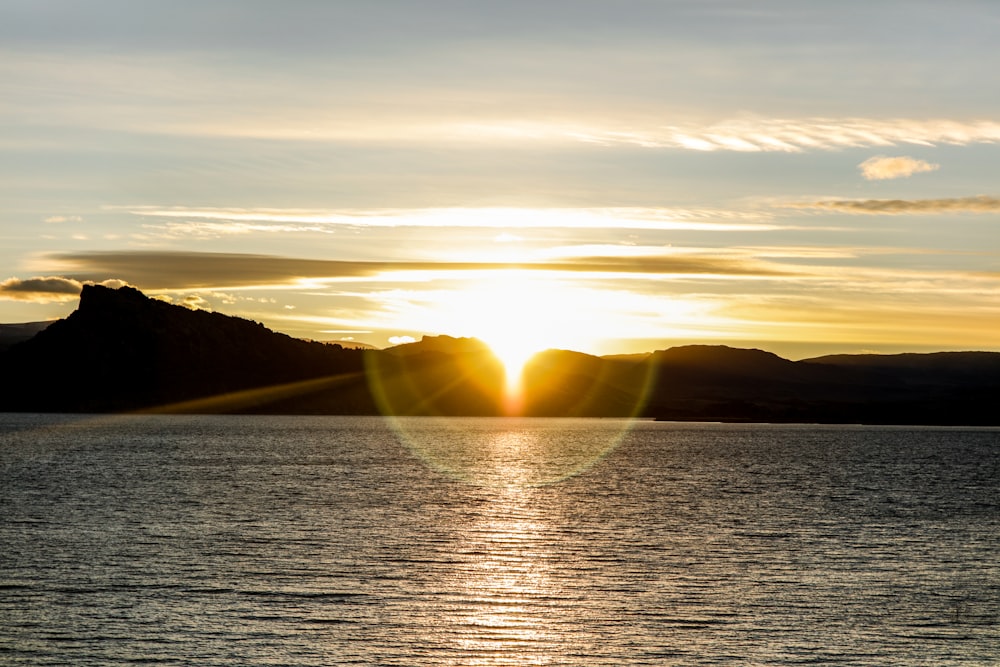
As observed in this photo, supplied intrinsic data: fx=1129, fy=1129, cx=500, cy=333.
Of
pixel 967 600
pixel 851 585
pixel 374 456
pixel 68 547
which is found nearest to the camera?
pixel 967 600

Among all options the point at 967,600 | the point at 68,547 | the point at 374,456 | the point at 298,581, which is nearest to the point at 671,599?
the point at 967,600

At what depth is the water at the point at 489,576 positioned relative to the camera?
143 feet

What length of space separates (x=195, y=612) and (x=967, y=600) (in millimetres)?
35615

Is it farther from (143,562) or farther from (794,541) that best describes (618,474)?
(143,562)

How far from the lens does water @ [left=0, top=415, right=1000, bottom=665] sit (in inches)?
1715

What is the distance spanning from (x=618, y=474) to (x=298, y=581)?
99876 millimetres

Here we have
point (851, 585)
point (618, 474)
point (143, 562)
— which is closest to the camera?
point (851, 585)

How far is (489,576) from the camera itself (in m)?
59.7

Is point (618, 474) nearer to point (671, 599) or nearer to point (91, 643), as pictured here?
point (671, 599)

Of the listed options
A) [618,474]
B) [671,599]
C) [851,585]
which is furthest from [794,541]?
[618,474]

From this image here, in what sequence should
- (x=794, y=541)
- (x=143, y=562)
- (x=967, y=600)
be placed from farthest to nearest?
(x=794, y=541)
(x=143, y=562)
(x=967, y=600)

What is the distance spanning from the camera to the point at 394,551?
68.6 metres

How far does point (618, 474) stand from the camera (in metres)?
153

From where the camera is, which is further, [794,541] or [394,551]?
[794,541]
